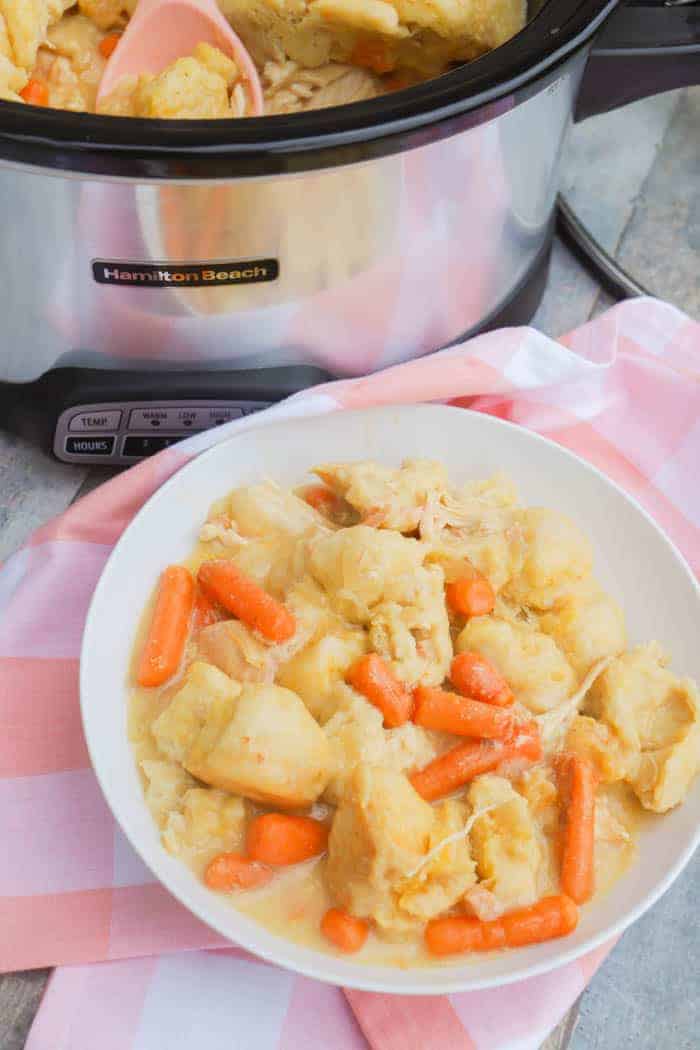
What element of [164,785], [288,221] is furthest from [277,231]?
[164,785]

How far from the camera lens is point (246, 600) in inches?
38.7

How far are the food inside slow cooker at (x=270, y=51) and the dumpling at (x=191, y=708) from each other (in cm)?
50

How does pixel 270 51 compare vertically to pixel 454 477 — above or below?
above

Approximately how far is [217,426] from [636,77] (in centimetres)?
51

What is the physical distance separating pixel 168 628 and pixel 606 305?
747 mm

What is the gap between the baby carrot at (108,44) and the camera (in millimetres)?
1196

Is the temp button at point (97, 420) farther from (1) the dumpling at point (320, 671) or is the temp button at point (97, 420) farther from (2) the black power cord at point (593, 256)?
(2) the black power cord at point (593, 256)

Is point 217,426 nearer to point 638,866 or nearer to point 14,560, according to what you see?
point 14,560

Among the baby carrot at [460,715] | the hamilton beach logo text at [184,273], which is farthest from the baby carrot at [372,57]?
the baby carrot at [460,715]

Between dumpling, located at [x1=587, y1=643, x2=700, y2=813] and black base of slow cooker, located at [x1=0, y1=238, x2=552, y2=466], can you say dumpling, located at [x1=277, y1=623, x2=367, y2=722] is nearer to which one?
dumpling, located at [x1=587, y1=643, x2=700, y2=813]

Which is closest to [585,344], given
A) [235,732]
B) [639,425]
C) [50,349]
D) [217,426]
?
[639,425]

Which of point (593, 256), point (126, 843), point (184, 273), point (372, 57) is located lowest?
point (126, 843)

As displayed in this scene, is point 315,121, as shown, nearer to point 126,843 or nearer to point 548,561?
point 548,561

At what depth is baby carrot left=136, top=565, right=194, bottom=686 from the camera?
976 mm
